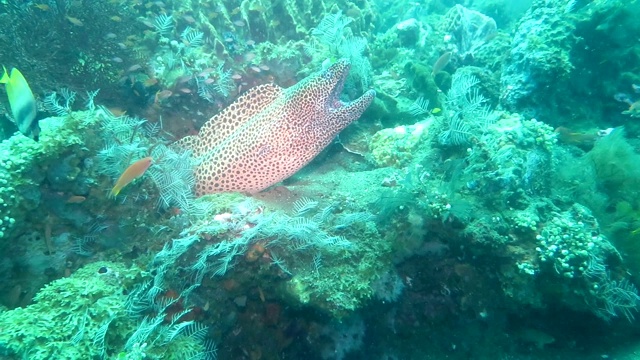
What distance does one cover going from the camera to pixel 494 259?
386 cm

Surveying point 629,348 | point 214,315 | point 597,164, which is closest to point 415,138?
point 597,164

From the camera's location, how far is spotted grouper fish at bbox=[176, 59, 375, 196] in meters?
4.97

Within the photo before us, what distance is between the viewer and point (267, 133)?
502 centimetres

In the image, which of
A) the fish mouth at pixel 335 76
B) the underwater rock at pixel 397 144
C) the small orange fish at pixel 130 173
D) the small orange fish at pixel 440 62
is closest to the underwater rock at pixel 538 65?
the small orange fish at pixel 440 62

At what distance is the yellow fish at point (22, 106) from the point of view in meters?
3.00

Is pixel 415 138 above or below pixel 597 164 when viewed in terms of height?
above

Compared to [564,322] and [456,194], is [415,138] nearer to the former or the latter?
[456,194]

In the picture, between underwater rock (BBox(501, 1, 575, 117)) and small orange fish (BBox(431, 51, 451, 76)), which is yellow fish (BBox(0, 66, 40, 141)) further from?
underwater rock (BBox(501, 1, 575, 117))

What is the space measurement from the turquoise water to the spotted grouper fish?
3cm

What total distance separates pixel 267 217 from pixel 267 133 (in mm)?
1950

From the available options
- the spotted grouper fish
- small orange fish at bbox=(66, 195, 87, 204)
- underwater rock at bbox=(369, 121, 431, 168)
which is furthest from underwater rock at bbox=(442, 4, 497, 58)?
small orange fish at bbox=(66, 195, 87, 204)

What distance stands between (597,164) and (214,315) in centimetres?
659

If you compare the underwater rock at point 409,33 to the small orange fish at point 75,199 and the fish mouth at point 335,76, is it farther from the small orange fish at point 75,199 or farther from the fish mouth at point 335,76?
the small orange fish at point 75,199

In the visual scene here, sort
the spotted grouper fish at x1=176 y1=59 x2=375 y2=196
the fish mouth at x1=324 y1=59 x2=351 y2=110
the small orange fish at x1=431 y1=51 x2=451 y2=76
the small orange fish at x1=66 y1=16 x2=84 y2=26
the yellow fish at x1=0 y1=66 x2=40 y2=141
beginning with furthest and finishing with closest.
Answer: the small orange fish at x1=431 y1=51 x2=451 y2=76 < the small orange fish at x1=66 y1=16 x2=84 y2=26 < the fish mouth at x1=324 y1=59 x2=351 y2=110 < the spotted grouper fish at x1=176 y1=59 x2=375 y2=196 < the yellow fish at x1=0 y1=66 x2=40 y2=141
